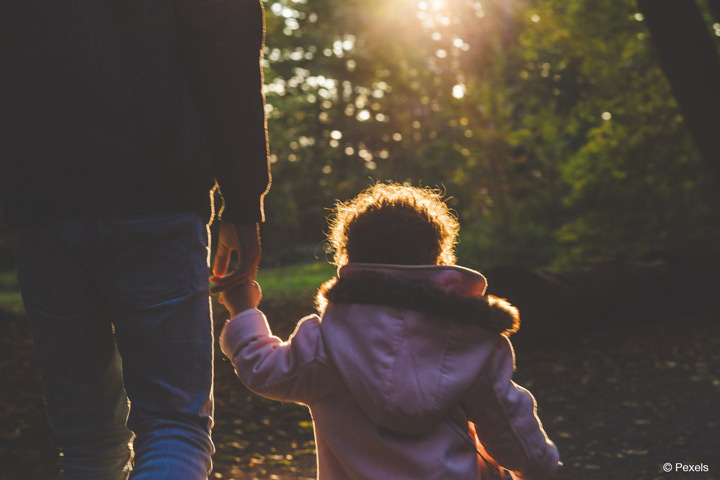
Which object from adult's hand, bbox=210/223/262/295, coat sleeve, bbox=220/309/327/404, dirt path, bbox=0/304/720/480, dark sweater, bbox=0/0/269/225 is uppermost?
dark sweater, bbox=0/0/269/225

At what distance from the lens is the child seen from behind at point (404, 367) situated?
215 cm

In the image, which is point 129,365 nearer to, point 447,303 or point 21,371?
point 447,303

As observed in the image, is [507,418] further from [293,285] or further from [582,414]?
[293,285]

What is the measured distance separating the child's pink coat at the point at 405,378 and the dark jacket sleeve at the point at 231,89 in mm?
389

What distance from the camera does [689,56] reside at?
8211 millimetres

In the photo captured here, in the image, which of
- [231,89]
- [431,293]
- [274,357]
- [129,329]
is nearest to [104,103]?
[231,89]

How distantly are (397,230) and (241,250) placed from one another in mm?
453

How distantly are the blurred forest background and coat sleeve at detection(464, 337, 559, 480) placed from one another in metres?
3.61

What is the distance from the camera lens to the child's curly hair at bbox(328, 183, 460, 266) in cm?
231

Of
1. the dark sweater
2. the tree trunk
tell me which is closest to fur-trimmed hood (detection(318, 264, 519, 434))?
the dark sweater

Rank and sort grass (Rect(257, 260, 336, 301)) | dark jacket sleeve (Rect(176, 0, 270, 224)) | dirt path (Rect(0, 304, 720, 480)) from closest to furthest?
dark jacket sleeve (Rect(176, 0, 270, 224)) < dirt path (Rect(0, 304, 720, 480)) < grass (Rect(257, 260, 336, 301))

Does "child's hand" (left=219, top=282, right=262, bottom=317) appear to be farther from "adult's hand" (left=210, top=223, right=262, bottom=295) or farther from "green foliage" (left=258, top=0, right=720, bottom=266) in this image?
"green foliage" (left=258, top=0, right=720, bottom=266)

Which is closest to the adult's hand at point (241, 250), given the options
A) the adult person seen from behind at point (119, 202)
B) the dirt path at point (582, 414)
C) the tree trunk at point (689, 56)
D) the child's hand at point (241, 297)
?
the child's hand at point (241, 297)

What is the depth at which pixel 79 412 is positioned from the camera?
2.08m
